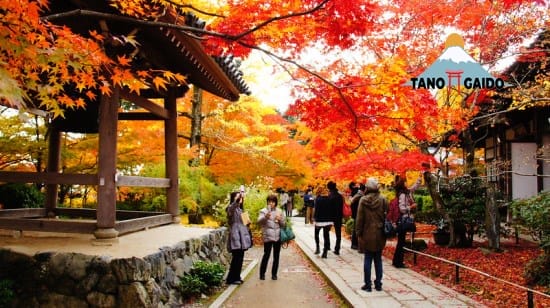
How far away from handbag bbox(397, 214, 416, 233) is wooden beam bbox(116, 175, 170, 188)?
15.4 ft

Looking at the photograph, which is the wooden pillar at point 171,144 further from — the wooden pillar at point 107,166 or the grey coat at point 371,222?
the grey coat at point 371,222

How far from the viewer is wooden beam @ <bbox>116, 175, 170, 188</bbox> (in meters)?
7.19

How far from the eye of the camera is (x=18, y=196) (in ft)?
38.0

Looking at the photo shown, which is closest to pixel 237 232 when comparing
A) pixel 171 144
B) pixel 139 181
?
pixel 139 181

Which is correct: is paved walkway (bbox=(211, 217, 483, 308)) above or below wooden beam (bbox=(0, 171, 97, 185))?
below

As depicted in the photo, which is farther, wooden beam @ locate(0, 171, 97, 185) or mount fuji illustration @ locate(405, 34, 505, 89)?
mount fuji illustration @ locate(405, 34, 505, 89)

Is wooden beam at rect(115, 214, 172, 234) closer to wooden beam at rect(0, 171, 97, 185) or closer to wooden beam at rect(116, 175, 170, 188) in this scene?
wooden beam at rect(116, 175, 170, 188)

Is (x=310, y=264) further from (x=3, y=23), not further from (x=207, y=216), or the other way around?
(x=3, y=23)

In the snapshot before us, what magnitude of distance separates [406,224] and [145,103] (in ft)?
17.7

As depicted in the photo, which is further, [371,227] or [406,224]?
[406,224]

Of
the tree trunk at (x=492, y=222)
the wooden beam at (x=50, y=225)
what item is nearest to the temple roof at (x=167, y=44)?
the wooden beam at (x=50, y=225)

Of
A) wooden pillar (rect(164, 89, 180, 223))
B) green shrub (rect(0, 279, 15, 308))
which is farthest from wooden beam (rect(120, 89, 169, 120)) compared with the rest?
green shrub (rect(0, 279, 15, 308))

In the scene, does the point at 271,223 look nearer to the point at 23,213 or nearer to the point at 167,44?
the point at 167,44

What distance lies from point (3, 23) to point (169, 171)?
19.4ft
